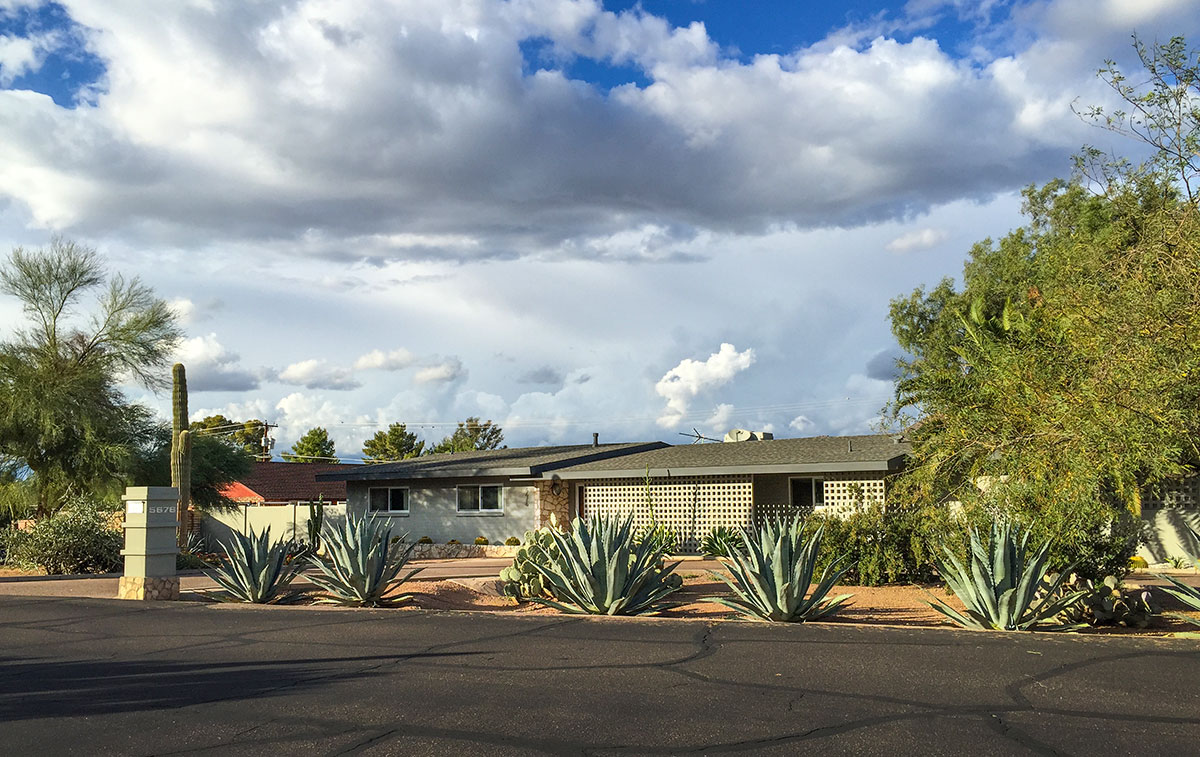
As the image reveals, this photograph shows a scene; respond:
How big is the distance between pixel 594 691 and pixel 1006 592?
5159 millimetres

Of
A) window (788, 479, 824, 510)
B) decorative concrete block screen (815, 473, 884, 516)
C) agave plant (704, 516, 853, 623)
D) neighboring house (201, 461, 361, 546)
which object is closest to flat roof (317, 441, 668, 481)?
neighboring house (201, 461, 361, 546)

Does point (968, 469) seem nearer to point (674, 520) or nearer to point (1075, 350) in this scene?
point (1075, 350)

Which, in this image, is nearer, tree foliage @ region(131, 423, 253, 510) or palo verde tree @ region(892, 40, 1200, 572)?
palo verde tree @ region(892, 40, 1200, 572)

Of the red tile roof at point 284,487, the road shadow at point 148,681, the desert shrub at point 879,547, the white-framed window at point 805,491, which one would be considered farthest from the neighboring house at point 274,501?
the road shadow at point 148,681

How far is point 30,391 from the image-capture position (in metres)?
25.5

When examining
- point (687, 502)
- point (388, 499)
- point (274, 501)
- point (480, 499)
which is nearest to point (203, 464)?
point (388, 499)

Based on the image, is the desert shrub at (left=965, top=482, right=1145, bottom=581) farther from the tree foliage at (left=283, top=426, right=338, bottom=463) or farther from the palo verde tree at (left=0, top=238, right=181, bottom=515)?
the tree foliage at (left=283, top=426, right=338, bottom=463)

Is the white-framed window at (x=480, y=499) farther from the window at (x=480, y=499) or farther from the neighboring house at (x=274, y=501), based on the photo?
the neighboring house at (x=274, y=501)

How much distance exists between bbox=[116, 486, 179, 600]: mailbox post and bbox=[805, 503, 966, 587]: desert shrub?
956 cm

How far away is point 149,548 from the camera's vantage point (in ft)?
48.7

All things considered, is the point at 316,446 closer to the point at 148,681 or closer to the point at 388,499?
the point at 388,499

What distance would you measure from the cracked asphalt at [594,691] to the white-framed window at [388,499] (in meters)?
22.4

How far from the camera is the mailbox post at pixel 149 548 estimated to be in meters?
14.8

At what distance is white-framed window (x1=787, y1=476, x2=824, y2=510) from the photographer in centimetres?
2795
